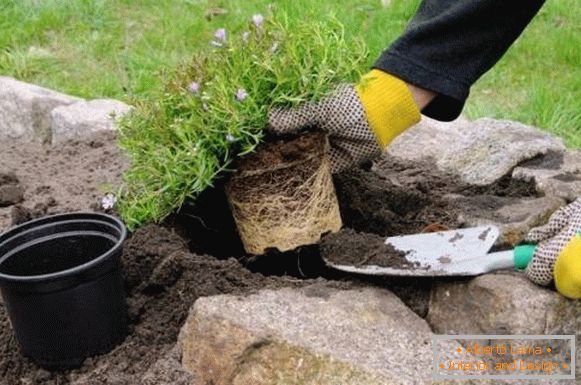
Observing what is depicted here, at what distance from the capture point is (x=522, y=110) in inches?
183

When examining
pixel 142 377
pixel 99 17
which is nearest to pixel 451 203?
pixel 142 377

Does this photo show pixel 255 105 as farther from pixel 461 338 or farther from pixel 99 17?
pixel 99 17

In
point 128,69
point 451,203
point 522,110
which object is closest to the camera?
point 451,203

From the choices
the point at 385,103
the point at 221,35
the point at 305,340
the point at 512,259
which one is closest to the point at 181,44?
the point at 221,35

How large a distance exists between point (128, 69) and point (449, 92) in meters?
3.03

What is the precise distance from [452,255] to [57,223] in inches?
41.7

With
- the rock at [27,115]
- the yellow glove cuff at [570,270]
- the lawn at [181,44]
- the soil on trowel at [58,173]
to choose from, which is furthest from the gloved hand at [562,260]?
the rock at [27,115]

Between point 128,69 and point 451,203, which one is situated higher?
point 451,203

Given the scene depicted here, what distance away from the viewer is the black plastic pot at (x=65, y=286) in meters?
2.29

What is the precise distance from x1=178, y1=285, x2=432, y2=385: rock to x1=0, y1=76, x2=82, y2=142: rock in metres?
2.30

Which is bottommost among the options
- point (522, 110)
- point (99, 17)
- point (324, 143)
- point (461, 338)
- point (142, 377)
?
point (99, 17)

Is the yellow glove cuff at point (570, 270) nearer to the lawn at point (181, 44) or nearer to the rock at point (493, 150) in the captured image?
the rock at point (493, 150)

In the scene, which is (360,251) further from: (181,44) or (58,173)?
(181,44)

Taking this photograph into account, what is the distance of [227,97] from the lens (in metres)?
2.41
